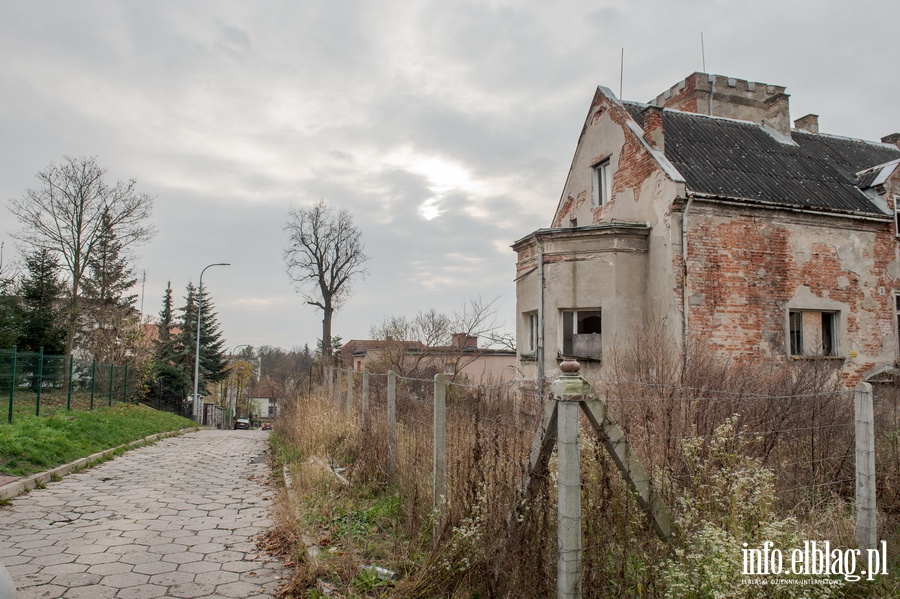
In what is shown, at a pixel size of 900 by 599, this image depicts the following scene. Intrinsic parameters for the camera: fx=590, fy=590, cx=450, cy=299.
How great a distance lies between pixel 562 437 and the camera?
338cm

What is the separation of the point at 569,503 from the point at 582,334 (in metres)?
11.4

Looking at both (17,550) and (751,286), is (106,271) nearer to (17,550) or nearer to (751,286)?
(17,550)

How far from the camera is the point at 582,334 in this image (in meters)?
14.5

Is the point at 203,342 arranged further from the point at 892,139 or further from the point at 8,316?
the point at 892,139

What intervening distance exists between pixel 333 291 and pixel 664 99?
27.0m

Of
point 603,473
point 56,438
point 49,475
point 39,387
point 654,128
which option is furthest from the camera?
point 654,128

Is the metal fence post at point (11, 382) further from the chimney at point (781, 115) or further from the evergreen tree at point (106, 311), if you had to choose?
the chimney at point (781, 115)

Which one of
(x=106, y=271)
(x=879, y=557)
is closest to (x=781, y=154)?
(x=879, y=557)

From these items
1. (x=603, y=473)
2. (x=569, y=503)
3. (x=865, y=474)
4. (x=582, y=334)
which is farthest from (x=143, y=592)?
(x=582, y=334)

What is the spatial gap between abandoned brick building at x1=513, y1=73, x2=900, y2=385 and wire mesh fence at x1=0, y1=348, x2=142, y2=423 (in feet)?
40.5

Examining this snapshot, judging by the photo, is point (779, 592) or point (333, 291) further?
point (333, 291)

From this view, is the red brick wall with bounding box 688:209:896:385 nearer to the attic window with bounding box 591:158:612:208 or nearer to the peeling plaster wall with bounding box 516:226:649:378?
the peeling plaster wall with bounding box 516:226:649:378

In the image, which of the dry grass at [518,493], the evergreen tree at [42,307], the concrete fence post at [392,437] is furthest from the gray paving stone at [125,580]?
the evergreen tree at [42,307]

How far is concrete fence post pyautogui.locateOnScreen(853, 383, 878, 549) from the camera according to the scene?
180 inches
